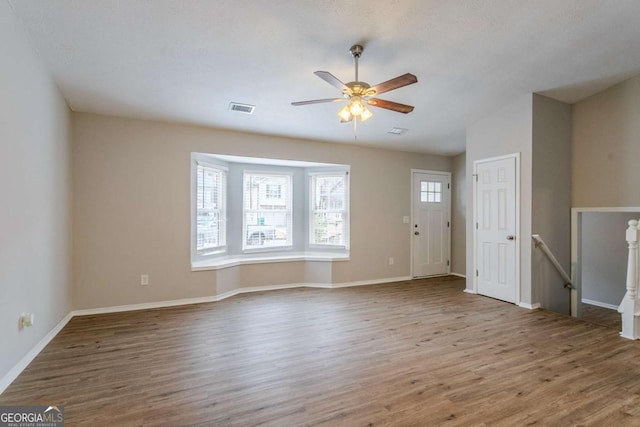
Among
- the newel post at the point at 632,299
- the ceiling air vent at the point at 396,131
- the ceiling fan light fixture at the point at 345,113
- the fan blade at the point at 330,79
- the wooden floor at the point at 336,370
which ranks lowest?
the wooden floor at the point at 336,370

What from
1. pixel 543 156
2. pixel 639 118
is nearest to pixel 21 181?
pixel 543 156

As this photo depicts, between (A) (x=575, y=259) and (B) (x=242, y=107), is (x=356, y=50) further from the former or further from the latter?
(A) (x=575, y=259)

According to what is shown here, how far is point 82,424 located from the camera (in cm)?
188

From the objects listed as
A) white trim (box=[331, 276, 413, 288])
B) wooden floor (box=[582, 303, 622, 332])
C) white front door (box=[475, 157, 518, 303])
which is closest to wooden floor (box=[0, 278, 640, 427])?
white front door (box=[475, 157, 518, 303])

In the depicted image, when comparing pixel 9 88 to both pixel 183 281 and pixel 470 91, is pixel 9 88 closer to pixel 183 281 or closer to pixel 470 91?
pixel 183 281

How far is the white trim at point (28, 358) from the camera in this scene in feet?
7.43

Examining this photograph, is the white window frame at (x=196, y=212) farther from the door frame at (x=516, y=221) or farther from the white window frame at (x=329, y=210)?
the door frame at (x=516, y=221)

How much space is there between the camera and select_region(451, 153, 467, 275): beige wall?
6.43 metres

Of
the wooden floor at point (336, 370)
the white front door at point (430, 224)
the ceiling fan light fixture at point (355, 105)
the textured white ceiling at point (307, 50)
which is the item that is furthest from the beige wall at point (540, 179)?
the ceiling fan light fixture at point (355, 105)

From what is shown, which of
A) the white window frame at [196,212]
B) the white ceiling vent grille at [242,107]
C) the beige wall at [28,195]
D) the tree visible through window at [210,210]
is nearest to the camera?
the beige wall at [28,195]

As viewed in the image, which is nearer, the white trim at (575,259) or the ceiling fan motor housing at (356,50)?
the ceiling fan motor housing at (356,50)

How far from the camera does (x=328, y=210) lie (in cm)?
576

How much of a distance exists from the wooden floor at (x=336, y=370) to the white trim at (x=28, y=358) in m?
0.05

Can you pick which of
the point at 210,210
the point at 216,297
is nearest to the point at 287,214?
the point at 210,210
